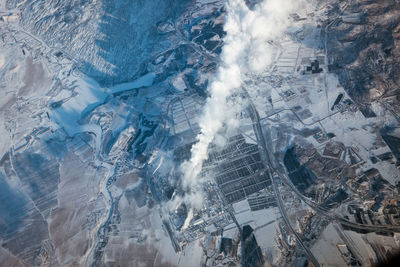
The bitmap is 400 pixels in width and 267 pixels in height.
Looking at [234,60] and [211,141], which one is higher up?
[234,60]

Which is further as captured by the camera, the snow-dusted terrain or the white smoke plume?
the white smoke plume

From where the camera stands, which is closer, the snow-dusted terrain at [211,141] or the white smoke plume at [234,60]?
the snow-dusted terrain at [211,141]

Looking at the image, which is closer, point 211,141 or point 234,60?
point 211,141

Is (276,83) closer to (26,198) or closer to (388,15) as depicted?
(388,15)

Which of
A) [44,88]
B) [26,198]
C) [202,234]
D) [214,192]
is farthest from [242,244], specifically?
[44,88]

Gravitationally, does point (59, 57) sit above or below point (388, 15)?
above

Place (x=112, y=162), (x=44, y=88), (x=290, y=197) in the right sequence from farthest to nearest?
(x=44, y=88)
(x=112, y=162)
(x=290, y=197)

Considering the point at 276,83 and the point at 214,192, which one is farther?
the point at 276,83

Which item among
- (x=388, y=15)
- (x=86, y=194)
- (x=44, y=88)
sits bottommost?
(x=86, y=194)
